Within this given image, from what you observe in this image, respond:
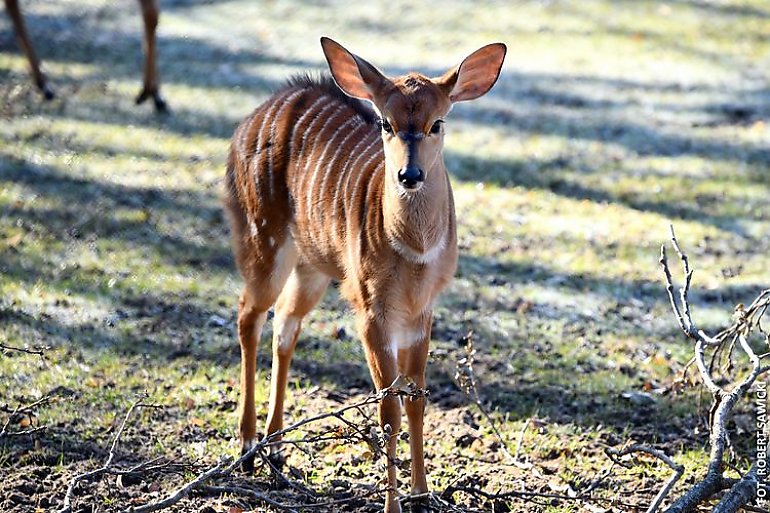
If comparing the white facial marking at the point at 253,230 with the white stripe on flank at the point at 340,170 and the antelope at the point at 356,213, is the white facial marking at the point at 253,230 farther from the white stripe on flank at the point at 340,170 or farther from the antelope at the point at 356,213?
the white stripe on flank at the point at 340,170

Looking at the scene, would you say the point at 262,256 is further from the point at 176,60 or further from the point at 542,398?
the point at 176,60

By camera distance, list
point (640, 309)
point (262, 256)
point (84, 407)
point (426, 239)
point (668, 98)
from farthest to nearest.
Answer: point (668, 98), point (640, 309), point (84, 407), point (262, 256), point (426, 239)

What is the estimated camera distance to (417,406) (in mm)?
4207

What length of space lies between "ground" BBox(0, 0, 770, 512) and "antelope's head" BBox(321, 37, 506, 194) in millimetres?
1213

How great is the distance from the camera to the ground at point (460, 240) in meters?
4.66

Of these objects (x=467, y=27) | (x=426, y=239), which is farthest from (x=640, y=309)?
(x=467, y=27)

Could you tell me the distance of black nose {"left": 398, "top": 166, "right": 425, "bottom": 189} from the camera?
3741 mm

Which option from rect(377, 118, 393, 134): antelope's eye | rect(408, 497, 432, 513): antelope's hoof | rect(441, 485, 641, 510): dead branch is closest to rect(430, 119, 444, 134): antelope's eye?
rect(377, 118, 393, 134): antelope's eye

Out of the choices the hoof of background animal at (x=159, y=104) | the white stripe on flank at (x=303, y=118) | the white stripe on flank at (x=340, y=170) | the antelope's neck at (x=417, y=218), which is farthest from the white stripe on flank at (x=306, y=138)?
the hoof of background animal at (x=159, y=104)

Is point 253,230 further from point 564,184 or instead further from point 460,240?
point 564,184

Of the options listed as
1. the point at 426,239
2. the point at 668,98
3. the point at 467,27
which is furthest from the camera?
the point at 467,27

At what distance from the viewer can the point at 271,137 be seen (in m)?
4.71

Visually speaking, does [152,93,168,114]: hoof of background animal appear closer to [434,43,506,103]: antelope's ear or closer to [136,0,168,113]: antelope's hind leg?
[136,0,168,113]: antelope's hind leg

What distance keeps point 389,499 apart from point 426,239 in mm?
974
